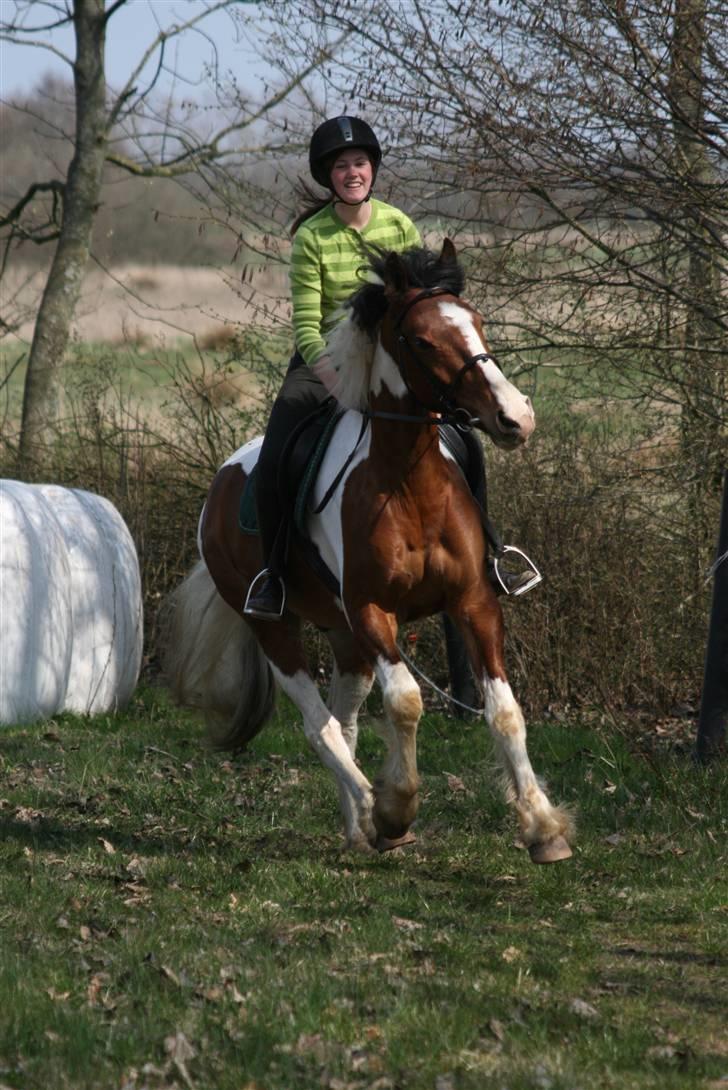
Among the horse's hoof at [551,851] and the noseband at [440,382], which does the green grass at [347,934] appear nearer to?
the horse's hoof at [551,851]

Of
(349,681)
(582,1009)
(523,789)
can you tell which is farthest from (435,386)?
(582,1009)

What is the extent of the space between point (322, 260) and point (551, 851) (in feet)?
9.13

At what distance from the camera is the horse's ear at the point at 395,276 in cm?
564

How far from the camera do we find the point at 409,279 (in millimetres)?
5691

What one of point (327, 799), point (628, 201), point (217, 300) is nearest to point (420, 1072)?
point (327, 799)

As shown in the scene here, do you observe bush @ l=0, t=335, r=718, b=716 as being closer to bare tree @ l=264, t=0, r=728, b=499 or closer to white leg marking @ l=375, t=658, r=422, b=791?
bare tree @ l=264, t=0, r=728, b=499

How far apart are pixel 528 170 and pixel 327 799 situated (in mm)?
4137

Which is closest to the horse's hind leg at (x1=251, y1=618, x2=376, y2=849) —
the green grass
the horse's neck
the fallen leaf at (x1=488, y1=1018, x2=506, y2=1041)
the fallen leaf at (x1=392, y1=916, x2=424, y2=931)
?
the green grass

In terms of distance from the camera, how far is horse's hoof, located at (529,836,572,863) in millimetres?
5465

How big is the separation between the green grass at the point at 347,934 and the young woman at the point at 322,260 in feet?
4.30

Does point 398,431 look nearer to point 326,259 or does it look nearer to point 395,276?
point 395,276

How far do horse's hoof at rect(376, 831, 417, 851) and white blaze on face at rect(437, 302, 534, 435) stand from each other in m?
1.81

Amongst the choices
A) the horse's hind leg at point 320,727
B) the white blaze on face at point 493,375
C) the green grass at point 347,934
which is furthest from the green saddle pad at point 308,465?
the green grass at point 347,934

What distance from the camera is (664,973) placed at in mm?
4457
